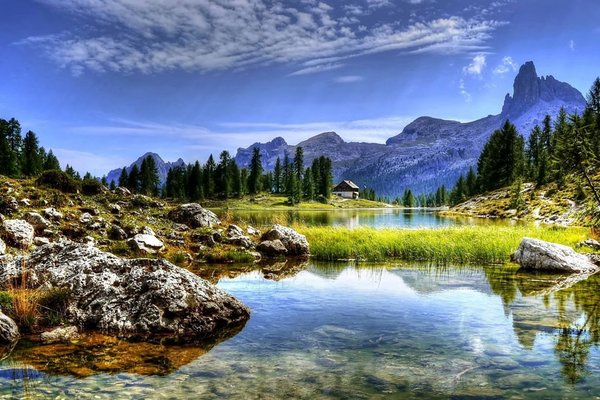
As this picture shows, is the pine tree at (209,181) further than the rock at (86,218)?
Yes

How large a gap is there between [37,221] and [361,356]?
2362 centimetres

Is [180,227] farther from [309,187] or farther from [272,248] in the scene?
[309,187]

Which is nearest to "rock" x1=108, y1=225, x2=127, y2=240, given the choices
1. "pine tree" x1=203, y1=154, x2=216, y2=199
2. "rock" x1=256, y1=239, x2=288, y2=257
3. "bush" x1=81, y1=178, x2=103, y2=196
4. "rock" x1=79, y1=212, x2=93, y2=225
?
"rock" x1=79, y1=212, x2=93, y2=225

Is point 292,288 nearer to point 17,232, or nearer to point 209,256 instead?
point 209,256

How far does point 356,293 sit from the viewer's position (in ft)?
67.8

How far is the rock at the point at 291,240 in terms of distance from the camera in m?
35.2

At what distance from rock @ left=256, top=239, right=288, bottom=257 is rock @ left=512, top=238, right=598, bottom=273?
16449 mm

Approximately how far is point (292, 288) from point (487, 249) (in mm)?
16348

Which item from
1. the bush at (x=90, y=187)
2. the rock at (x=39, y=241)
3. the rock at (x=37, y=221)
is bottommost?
the rock at (x=39, y=241)

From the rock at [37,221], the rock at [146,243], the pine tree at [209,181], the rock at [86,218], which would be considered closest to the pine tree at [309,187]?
the pine tree at [209,181]

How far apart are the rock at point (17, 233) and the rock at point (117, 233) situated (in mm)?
5597

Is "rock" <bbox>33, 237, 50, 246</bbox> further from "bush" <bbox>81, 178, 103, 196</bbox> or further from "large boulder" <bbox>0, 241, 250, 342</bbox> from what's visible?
"bush" <bbox>81, 178, 103, 196</bbox>

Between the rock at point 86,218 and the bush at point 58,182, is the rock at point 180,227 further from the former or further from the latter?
the bush at point 58,182

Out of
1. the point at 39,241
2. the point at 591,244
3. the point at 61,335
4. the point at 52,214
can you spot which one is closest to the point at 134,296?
the point at 61,335
